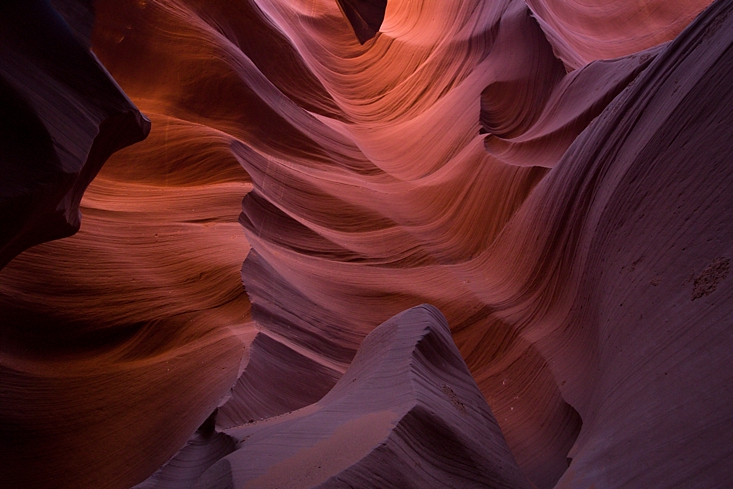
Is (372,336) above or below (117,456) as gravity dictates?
above

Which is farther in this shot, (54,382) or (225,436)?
(54,382)

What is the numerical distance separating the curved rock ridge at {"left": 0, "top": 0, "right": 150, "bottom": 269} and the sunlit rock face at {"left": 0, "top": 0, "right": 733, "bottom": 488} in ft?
0.05

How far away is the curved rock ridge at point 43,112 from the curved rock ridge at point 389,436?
0.91 metres

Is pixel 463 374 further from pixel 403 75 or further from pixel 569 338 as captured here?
pixel 403 75

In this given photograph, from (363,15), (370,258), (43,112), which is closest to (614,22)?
(363,15)

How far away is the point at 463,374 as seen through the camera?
7.54ft

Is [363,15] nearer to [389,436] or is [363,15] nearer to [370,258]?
[370,258]

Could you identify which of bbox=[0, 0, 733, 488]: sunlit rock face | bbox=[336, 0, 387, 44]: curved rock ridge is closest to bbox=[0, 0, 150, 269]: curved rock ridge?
bbox=[0, 0, 733, 488]: sunlit rock face

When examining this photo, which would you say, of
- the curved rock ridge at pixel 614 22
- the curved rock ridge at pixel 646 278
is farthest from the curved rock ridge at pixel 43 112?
the curved rock ridge at pixel 614 22

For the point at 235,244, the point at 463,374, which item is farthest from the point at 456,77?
the point at 463,374

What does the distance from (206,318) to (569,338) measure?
5.49 feet

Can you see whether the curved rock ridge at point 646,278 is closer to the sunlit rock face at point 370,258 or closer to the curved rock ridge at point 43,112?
the sunlit rock face at point 370,258

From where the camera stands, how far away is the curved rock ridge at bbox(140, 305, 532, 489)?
1.70 m

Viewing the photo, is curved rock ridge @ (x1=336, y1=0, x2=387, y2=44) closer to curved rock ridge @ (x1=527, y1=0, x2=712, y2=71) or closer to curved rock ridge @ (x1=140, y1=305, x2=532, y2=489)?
curved rock ridge @ (x1=527, y1=0, x2=712, y2=71)
